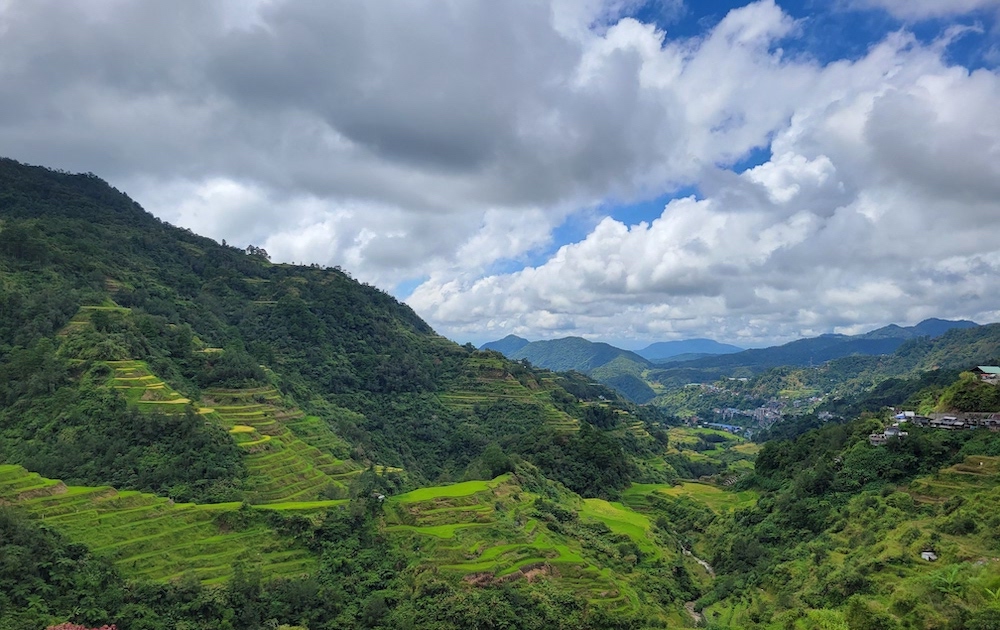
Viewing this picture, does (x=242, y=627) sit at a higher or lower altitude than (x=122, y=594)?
lower

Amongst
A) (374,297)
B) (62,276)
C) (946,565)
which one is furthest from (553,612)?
(374,297)

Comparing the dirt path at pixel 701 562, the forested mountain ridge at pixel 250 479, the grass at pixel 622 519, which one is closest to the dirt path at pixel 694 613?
the forested mountain ridge at pixel 250 479

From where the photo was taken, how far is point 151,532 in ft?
91.0

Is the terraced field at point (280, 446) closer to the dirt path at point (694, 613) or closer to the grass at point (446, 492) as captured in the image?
the grass at point (446, 492)

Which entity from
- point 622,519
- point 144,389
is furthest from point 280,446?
point 622,519

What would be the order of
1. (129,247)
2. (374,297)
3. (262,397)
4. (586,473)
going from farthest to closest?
(374,297) < (129,247) < (586,473) < (262,397)

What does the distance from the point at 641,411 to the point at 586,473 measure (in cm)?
7538

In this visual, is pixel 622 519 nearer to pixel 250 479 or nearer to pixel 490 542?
pixel 490 542

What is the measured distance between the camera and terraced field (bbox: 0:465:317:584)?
85.6 ft

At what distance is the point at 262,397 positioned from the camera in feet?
160

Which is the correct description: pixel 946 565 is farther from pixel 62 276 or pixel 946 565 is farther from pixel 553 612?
pixel 62 276

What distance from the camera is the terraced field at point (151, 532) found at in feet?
85.6

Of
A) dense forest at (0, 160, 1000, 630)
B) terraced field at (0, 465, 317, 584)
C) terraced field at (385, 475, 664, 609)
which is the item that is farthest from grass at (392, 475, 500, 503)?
terraced field at (0, 465, 317, 584)

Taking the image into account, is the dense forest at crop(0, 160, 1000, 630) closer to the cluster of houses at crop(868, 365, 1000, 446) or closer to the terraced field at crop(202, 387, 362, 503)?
the terraced field at crop(202, 387, 362, 503)
